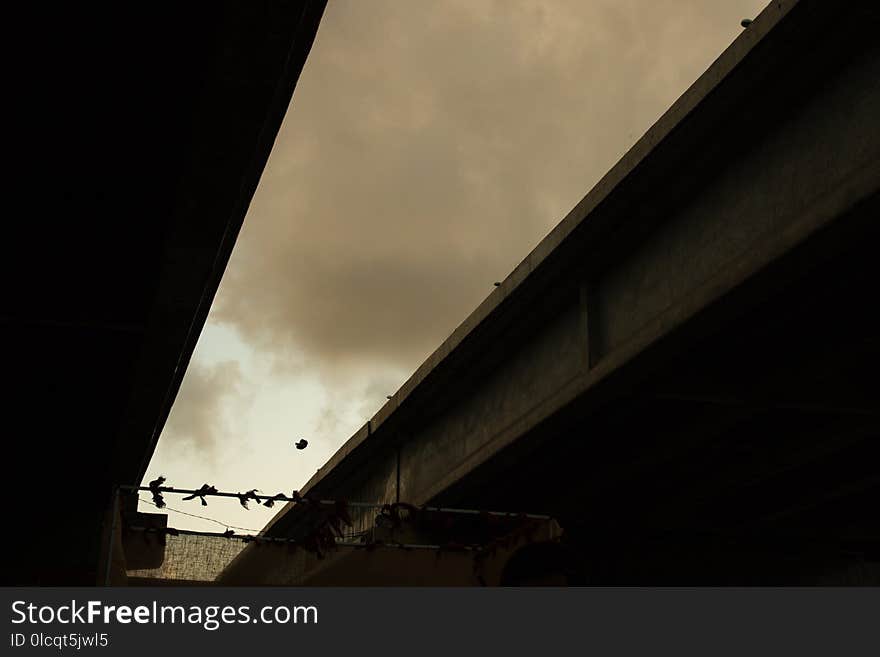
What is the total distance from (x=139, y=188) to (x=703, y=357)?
22.5 ft

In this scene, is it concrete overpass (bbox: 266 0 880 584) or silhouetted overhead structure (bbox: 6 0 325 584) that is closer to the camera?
silhouetted overhead structure (bbox: 6 0 325 584)

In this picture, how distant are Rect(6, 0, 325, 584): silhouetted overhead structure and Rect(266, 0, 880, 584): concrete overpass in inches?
173

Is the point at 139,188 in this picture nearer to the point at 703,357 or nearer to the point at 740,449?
the point at 703,357

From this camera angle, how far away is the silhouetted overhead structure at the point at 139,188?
7.25 metres

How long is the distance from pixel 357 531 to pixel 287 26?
43.7 feet

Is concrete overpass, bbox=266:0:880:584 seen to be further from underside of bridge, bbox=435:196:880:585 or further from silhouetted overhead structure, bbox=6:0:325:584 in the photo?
silhouetted overhead structure, bbox=6:0:325:584

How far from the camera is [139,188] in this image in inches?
357

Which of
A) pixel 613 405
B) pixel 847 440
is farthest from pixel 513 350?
pixel 847 440

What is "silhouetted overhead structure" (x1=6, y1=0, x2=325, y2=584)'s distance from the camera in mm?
7254

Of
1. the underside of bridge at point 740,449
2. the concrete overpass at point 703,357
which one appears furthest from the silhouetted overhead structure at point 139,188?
the underside of bridge at point 740,449

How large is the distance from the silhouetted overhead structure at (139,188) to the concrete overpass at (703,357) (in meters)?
4.40

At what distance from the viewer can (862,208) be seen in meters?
8.88

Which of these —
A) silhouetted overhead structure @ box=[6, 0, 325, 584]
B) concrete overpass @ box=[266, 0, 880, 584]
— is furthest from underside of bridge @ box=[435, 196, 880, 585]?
silhouetted overhead structure @ box=[6, 0, 325, 584]

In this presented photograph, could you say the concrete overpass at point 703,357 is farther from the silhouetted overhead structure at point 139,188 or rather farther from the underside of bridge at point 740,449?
the silhouetted overhead structure at point 139,188
